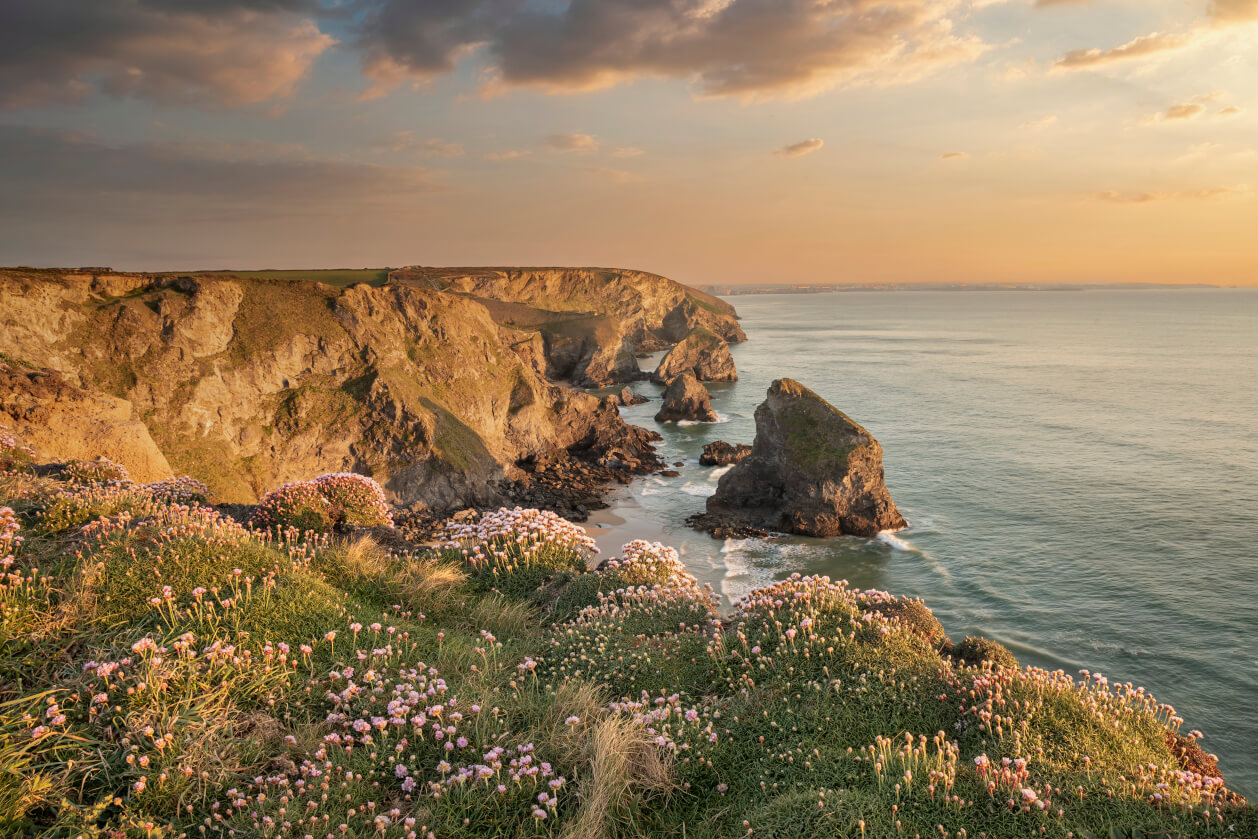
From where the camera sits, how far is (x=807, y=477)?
4072 centimetres

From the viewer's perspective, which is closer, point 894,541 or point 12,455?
point 12,455

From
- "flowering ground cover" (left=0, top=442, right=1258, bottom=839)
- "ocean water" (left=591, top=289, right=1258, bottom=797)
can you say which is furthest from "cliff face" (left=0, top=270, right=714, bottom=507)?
"flowering ground cover" (left=0, top=442, right=1258, bottom=839)

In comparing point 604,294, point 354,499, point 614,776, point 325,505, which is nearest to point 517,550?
point 354,499

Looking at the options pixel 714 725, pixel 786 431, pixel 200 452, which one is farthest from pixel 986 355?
pixel 714 725

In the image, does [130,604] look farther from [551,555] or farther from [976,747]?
[976,747]

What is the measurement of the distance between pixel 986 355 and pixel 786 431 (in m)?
106

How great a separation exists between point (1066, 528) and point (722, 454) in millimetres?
26568

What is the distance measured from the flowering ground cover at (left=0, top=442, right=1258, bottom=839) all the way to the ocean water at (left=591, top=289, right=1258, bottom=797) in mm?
19428

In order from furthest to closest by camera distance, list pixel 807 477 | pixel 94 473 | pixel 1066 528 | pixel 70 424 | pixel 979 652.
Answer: pixel 807 477 < pixel 1066 528 < pixel 70 424 < pixel 94 473 < pixel 979 652

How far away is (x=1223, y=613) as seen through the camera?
91.2 ft

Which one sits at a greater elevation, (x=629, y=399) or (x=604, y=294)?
(x=604, y=294)

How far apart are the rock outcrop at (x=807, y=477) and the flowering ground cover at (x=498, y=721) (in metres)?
32.1

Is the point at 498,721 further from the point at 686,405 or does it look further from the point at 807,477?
the point at 686,405

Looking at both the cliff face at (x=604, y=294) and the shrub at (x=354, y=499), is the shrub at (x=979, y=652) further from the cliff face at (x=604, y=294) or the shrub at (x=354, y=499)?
the cliff face at (x=604, y=294)
